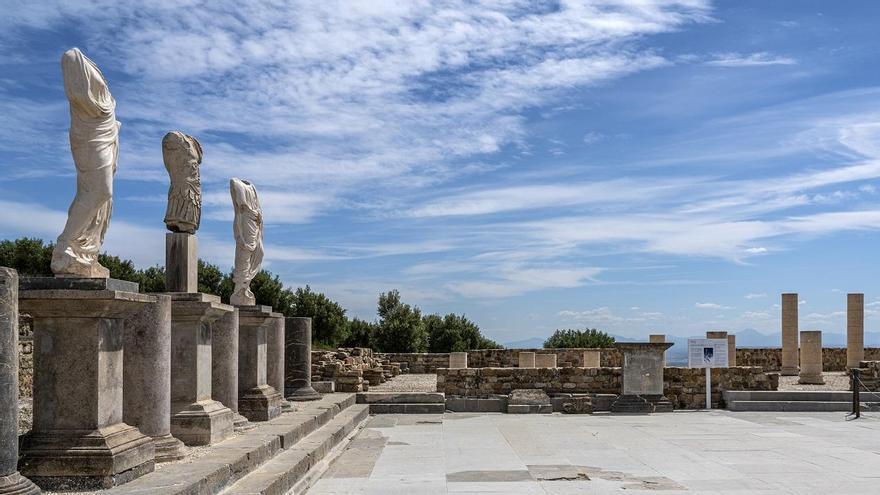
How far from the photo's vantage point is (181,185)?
10.2m

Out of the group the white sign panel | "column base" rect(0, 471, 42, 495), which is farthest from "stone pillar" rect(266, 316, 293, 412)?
the white sign panel

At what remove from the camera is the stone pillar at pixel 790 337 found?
30359mm

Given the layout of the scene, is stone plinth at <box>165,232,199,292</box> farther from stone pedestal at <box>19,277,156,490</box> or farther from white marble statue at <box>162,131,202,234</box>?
stone pedestal at <box>19,277,156,490</box>

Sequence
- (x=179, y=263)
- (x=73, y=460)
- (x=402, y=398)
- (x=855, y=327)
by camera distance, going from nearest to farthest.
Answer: (x=73, y=460) < (x=179, y=263) < (x=402, y=398) < (x=855, y=327)

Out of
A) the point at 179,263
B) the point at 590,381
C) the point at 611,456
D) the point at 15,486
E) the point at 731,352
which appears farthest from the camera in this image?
the point at 731,352

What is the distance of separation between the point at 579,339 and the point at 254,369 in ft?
113

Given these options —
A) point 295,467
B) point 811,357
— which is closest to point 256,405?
point 295,467

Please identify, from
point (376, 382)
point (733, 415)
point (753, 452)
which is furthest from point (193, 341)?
point (376, 382)

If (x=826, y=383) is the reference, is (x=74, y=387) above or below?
above

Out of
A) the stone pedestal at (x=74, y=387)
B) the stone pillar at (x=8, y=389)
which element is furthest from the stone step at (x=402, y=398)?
the stone pillar at (x=8, y=389)

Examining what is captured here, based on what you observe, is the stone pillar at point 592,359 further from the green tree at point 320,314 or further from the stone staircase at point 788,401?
the green tree at point 320,314

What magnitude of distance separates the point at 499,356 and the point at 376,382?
9717 millimetres

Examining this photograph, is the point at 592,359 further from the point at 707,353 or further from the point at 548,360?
the point at 707,353

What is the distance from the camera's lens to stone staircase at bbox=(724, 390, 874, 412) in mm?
20625
